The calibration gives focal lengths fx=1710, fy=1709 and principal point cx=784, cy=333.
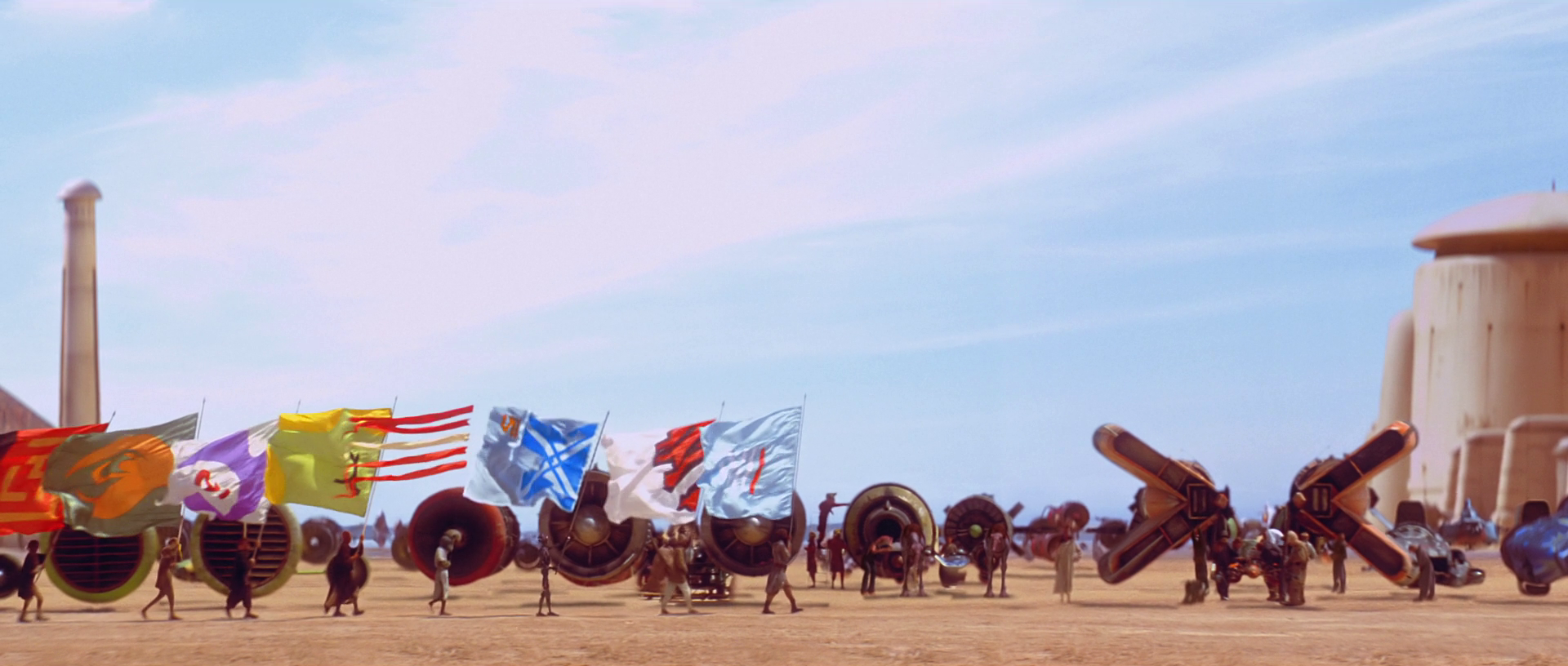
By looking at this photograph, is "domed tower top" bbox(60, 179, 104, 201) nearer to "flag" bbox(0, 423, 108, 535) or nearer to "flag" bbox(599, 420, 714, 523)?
"flag" bbox(0, 423, 108, 535)

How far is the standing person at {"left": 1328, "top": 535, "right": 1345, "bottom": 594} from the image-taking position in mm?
36703

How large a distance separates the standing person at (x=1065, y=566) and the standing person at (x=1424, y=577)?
717 centimetres

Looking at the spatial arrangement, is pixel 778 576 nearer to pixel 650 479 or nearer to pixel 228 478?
pixel 650 479

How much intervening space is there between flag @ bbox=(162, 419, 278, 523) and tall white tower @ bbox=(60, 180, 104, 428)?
34.9 meters

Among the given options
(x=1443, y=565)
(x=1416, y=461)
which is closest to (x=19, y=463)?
(x=1443, y=565)

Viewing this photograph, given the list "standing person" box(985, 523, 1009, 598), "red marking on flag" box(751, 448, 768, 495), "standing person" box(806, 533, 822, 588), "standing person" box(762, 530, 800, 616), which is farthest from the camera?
"standing person" box(806, 533, 822, 588)

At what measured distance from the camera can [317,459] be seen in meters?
32.3

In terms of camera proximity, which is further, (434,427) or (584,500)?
(584,500)

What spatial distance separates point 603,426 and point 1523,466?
51279 millimetres

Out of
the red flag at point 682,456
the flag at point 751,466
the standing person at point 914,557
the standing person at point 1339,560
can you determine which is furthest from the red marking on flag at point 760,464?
the standing person at point 1339,560

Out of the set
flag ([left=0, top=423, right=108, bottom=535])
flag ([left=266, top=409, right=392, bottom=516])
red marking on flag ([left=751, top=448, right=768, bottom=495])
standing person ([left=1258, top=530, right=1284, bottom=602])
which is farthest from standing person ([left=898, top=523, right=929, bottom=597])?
flag ([left=0, top=423, right=108, bottom=535])

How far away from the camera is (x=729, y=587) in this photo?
35844 mm

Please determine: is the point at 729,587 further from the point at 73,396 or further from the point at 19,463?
the point at 73,396

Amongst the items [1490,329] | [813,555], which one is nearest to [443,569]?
[813,555]
